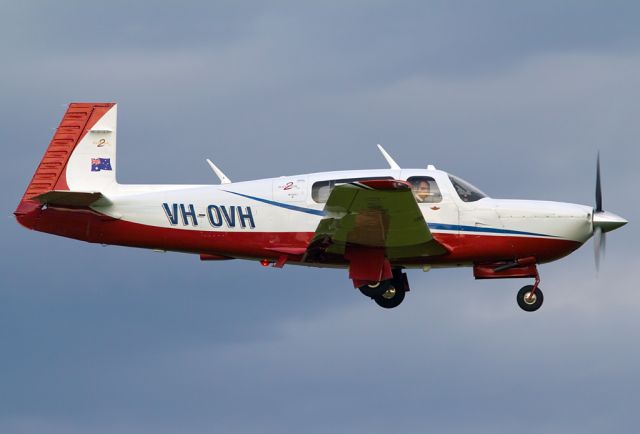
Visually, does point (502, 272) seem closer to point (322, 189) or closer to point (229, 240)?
point (322, 189)

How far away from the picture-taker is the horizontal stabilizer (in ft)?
73.2

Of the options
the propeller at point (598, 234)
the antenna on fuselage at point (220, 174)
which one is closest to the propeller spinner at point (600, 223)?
the propeller at point (598, 234)

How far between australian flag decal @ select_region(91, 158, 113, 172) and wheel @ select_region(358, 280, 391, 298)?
17.9 feet

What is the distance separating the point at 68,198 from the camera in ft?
74.1

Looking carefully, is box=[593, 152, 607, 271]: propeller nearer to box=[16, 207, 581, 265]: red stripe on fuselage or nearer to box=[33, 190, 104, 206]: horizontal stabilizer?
box=[16, 207, 581, 265]: red stripe on fuselage

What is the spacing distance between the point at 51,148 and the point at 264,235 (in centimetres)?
452

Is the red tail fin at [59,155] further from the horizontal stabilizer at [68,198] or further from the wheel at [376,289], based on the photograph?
the wheel at [376,289]

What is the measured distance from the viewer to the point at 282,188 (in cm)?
2266

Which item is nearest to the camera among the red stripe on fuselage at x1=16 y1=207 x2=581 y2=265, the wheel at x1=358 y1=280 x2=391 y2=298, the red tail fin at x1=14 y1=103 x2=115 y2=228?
the red stripe on fuselage at x1=16 y1=207 x2=581 y2=265

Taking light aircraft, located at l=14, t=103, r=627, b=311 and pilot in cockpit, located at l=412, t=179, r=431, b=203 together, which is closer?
pilot in cockpit, located at l=412, t=179, r=431, b=203

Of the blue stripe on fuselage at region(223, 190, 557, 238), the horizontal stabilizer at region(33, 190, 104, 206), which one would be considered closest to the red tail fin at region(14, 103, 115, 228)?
the horizontal stabilizer at region(33, 190, 104, 206)

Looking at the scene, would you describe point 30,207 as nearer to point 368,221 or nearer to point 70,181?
point 70,181

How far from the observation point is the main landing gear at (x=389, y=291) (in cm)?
2367

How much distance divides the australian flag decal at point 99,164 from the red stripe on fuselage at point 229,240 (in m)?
0.95
